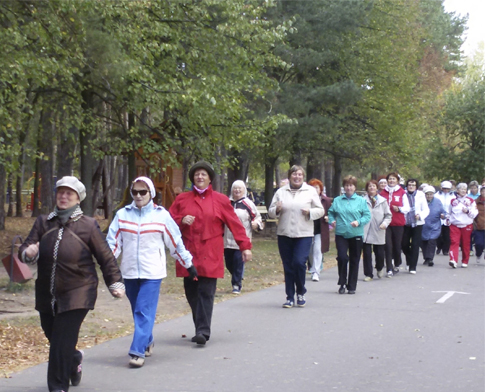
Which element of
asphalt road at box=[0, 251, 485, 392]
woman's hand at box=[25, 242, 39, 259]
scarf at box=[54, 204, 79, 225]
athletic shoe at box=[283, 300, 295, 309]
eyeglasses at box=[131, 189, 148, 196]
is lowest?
asphalt road at box=[0, 251, 485, 392]

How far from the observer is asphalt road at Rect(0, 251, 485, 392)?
668 centimetres

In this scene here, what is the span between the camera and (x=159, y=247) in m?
7.44

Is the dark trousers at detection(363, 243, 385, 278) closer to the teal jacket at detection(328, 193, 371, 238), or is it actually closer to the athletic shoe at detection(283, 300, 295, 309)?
the teal jacket at detection(328, 193, 371, 238)

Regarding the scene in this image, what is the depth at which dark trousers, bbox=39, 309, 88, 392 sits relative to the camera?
5.89 meters

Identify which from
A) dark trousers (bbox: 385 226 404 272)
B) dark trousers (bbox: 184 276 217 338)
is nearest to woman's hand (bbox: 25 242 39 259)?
dark trousers (bbox: 184 276 217 338)

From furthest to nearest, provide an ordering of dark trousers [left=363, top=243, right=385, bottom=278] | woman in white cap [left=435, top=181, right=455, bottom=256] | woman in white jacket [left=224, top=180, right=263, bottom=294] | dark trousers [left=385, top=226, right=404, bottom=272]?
woman in white cap [left=435, top=181, right=455, bottom=256]
dark trousers [left=385, top=226, right=404, bottom=272]
dark trousers [left=363, top=243, right=385, bottom=278]
woman in white jacket [left=224, top=180, right=263, bottom=294]

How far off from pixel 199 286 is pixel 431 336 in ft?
8.82

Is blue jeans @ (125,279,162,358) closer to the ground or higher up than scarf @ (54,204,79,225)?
closer to the ground

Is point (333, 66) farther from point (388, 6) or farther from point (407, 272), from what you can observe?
point (407, 272)

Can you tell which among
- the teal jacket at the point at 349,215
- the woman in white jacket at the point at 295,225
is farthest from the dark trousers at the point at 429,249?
the woman in white jacket at the point at 295,225

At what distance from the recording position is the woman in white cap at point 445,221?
21.0m

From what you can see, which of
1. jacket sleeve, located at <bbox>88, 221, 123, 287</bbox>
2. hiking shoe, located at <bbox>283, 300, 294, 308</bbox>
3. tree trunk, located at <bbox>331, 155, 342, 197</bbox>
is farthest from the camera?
tree trunk, located at <bbox>331, 155, 342, 197</bbox>

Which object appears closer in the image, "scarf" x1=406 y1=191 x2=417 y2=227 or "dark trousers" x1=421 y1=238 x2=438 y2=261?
"scarf" x1=406 y1=191 x2=417 y2=227

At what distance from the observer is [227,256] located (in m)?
13.0
